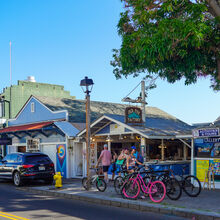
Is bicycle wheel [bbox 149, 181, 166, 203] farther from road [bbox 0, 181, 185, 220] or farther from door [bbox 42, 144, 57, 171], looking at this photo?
door [bbox 42, 144, 57, 171]

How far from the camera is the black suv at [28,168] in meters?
16.5

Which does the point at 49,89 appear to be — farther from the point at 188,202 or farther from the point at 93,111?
the point at 188,202

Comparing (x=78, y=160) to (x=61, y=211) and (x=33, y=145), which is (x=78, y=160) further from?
(x=61, y=211)

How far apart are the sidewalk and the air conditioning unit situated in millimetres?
9887

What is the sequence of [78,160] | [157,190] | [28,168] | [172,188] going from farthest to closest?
[78,160] → [28,168] → [172,188] → [157,190]

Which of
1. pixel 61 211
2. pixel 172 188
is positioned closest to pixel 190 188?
pixel 172 188

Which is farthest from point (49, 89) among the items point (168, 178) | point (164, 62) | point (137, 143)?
point (168, 178)

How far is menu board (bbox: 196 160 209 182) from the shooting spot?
14206 mm

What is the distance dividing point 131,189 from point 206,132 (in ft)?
14.3

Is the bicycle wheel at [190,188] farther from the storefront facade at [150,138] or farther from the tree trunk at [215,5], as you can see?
the tree trunk at [215,5]

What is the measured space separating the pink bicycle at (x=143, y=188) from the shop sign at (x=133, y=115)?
488 centimetres

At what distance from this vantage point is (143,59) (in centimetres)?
1263

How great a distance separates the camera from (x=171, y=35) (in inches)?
452

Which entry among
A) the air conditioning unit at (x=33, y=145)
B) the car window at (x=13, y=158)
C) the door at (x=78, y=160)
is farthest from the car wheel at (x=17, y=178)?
the air conditioning unit at (x=33, y=145)
